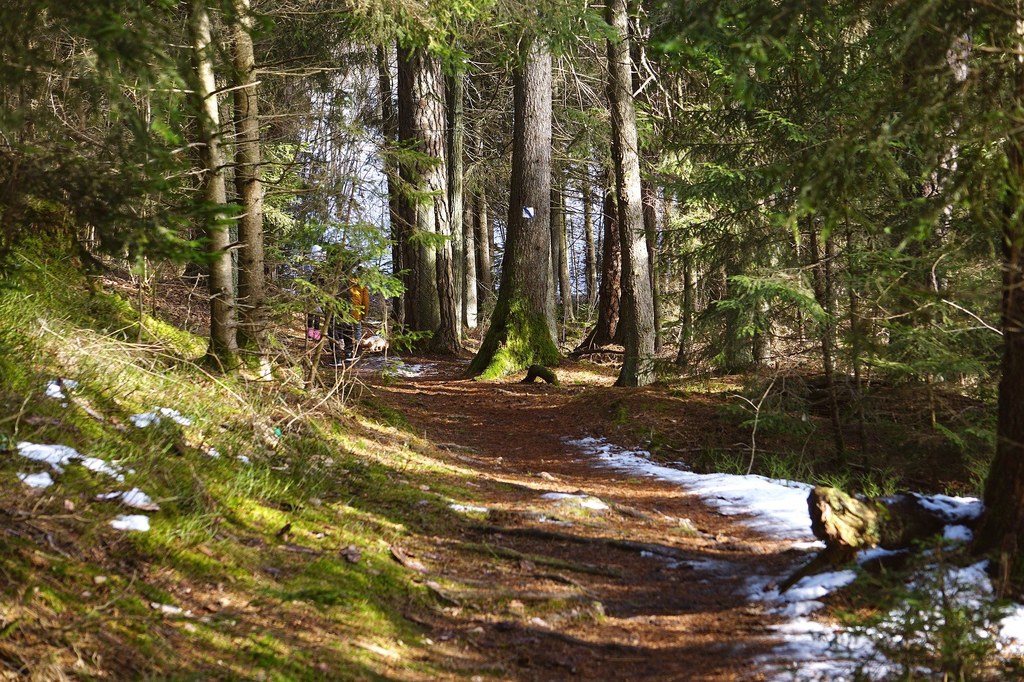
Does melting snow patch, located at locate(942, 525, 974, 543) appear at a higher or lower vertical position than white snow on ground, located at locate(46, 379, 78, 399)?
lower

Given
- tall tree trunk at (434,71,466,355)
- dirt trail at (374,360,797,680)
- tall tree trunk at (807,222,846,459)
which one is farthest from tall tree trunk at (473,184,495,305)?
dirt trail at (374,360,797,680)

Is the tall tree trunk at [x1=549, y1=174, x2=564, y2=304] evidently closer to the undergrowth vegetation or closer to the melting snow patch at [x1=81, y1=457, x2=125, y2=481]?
the undergrowth vegetation

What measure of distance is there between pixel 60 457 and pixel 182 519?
0.75 m

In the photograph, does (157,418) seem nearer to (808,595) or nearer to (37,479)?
(37,479)

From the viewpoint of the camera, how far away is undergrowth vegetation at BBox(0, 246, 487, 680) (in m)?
3.35

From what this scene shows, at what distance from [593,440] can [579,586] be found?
5270 millimetres

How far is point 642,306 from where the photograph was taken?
12516 mm

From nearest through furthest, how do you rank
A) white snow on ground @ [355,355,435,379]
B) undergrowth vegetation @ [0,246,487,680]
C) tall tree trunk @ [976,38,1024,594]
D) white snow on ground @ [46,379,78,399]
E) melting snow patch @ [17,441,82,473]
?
undergrowth vegetation @ [0,246,487,680], tall tree trunk @ [976,38,1024,594], melting snow patch @ [17,441,82,473], white snow on ground @ [46,379,78,399], white snow on ground @ [355,355,435,379]

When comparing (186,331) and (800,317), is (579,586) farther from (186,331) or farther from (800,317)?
(186,331)

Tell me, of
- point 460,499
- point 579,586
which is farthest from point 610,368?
point 579,586

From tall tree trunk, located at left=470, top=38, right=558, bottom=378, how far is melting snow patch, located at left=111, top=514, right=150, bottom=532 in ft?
34.7

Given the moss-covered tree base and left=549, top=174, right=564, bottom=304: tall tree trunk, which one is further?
Answer: left=549, top=174, right=564, bottom=304: tall tree trunk

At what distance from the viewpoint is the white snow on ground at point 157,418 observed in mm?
5344

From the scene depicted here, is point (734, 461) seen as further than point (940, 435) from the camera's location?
Yes
